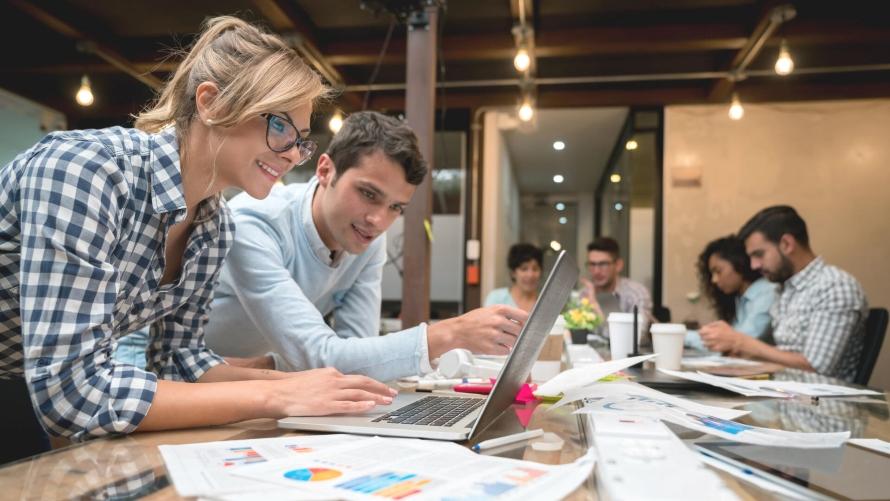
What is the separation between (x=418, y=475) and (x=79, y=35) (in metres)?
5.25

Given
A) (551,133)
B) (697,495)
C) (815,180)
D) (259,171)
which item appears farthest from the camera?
(551,133)

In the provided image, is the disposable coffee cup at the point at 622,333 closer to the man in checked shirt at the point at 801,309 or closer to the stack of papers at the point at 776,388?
the stack of papers at the point at 776,388

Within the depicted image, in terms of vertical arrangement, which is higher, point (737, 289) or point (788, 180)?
point (788, 180)

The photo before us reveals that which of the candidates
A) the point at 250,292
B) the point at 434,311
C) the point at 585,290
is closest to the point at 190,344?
the point at 250,292

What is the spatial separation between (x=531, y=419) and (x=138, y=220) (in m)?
0.69

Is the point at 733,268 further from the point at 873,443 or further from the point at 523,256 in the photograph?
the point at 873,443

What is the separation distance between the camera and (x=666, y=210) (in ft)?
18.9

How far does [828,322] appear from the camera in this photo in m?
2.59

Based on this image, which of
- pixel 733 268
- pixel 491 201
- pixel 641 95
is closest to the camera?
pixel 733 268

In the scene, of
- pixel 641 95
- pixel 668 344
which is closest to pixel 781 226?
pixel 668 344

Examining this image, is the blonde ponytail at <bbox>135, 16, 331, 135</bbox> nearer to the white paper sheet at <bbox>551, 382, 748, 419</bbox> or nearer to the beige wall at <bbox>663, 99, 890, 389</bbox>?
the white paper sheet at <bbox>551, 382, 748, 419</bbox>

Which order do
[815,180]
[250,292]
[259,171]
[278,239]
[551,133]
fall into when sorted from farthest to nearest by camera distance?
[551,133] → [815,180] → [278,239] → [250,292] → [259,171]

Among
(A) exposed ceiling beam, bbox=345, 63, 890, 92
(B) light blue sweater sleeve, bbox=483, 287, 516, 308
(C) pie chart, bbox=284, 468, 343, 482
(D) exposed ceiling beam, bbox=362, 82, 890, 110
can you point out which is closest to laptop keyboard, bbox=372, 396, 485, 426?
(C) pie chart, bbox=284, 468, 343, 482

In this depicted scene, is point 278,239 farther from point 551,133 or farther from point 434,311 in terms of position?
point 551,133
